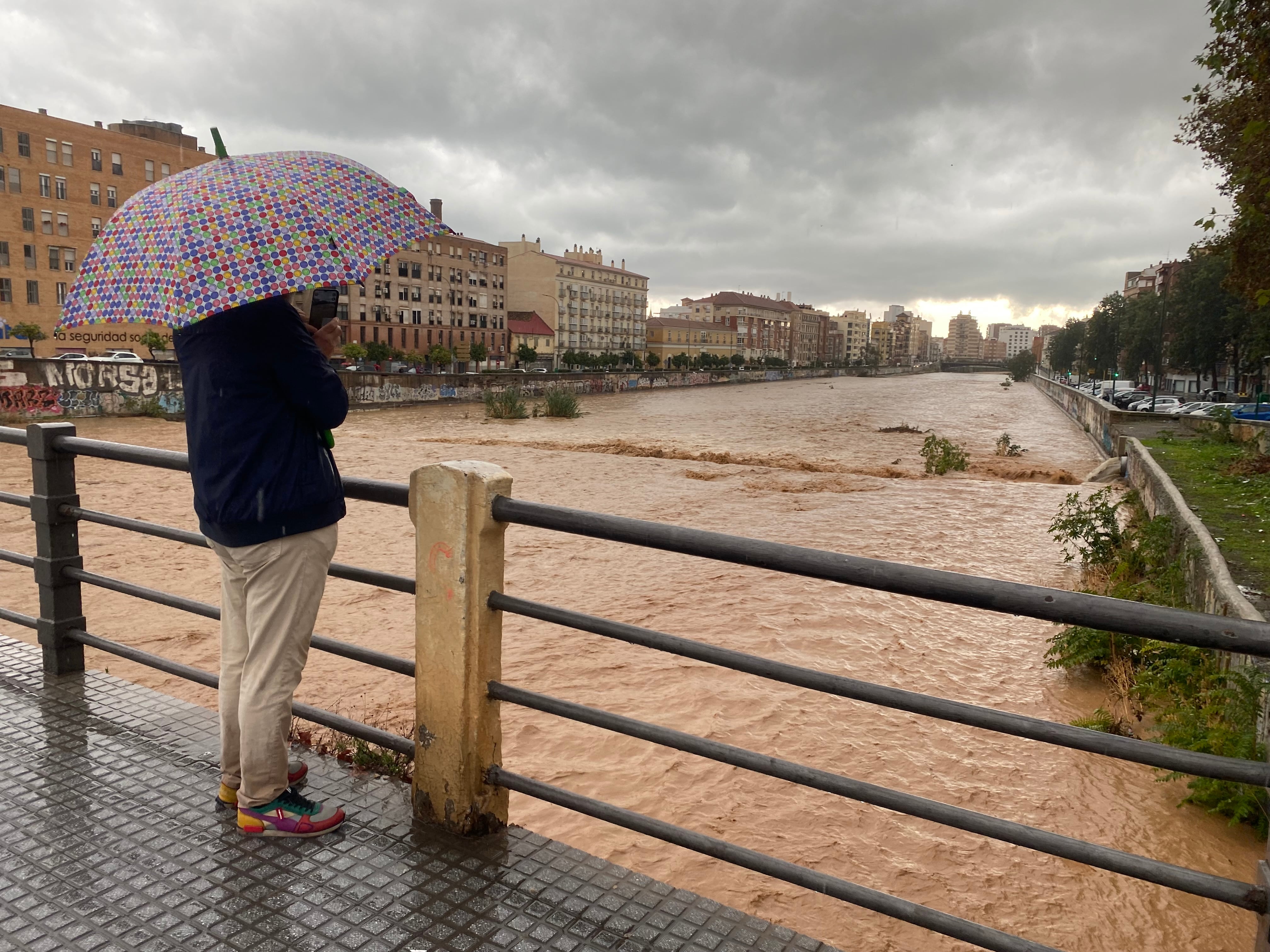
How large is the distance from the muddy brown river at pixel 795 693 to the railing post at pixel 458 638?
224 cm

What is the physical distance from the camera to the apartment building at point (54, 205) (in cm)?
5250

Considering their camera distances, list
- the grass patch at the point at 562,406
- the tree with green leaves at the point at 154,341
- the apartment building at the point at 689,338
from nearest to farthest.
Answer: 1. the grass patch at the point at 562,406
2. the tree with green leaves at the point at 154,341
3. the apartment building at the point at 689,338

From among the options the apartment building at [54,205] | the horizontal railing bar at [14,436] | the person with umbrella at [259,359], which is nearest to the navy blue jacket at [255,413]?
the person with umbrella at [259,359]

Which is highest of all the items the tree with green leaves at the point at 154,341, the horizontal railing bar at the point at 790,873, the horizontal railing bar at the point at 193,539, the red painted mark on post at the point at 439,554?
the tree with green leaves at the point at 154,341

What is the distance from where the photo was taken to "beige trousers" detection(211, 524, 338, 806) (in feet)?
8.55

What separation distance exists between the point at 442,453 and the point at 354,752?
858 inches

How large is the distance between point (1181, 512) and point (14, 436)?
36.5ft

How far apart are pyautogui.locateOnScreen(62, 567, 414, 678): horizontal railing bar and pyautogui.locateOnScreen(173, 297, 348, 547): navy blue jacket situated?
56 cm

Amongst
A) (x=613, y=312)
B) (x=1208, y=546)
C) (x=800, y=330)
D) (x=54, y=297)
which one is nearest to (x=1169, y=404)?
Result: (x=1208, y=546)

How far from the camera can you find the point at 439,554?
106 inches

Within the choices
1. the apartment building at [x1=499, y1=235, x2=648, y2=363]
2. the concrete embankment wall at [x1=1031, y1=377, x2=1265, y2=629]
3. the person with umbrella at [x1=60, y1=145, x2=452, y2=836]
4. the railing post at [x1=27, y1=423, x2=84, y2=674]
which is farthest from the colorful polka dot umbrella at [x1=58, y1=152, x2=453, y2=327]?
the apartment building at [x1=499, y1=235, x2=648, y2=363]

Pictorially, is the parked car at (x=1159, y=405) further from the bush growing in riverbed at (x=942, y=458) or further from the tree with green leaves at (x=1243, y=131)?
the tree with green leaves at (x=1243, y=131)

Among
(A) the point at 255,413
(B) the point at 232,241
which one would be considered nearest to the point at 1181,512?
(A) the point at 255,413

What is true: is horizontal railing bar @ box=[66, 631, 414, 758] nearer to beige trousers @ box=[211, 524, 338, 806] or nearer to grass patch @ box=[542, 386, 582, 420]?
beige trousers @ box=[211, 524, 338, 806]
